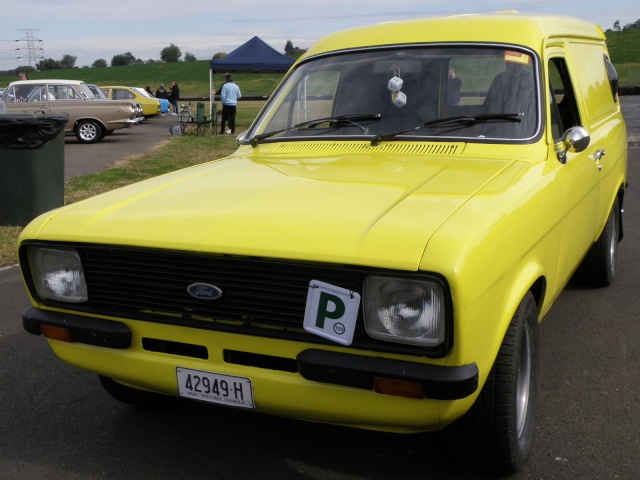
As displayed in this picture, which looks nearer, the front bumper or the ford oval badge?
the front bumper

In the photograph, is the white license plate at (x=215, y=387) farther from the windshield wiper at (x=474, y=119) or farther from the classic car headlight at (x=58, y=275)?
the windshield wiper at (x=474, y=119)

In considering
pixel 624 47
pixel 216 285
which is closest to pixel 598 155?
pixel 216 285

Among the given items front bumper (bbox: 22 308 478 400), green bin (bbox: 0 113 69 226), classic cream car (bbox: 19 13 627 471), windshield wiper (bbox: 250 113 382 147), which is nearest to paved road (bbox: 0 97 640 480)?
classic cream car (bbox: 19 13 627 471)

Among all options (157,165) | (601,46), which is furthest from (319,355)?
(157,165)

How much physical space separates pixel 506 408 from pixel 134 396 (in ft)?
5.77

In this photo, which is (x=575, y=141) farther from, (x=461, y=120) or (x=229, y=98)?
(x=229, y=98)

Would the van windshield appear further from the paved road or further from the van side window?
the paved road

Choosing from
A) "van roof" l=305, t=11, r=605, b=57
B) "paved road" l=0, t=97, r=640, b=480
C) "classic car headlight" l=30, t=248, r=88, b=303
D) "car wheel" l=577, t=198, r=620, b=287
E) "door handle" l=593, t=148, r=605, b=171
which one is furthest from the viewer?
"car wheel" l=577, t=198, r=620, b=287

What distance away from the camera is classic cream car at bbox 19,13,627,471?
8.02 ft

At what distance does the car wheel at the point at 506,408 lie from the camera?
2703 mm

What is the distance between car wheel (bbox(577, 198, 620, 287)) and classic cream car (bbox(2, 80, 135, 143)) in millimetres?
16460

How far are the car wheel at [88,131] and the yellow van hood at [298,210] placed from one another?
56.9ft

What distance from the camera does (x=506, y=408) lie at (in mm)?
2717

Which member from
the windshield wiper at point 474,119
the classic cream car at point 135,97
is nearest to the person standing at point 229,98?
the classic cream car at point 135,97
